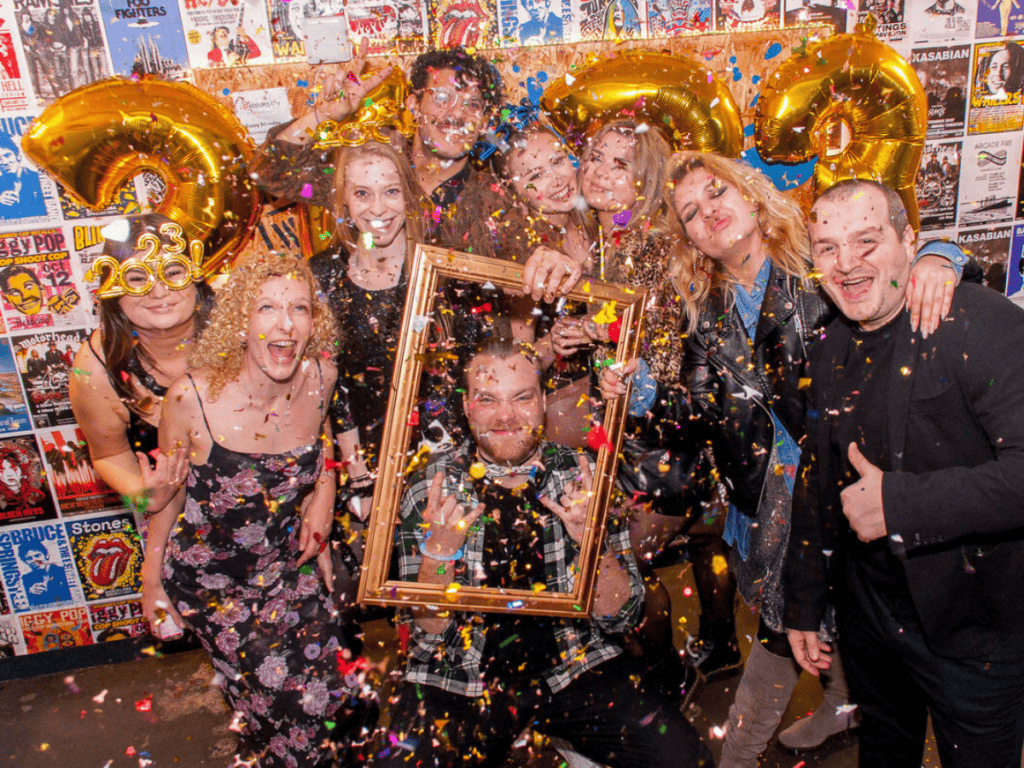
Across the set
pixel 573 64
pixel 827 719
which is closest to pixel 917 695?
pixel 827 719

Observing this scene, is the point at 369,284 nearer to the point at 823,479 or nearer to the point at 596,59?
the point at 596,59

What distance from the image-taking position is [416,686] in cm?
201

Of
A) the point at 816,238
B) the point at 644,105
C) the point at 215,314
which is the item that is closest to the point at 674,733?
the point at 816,238

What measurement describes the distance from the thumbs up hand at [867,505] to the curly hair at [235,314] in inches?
70.0

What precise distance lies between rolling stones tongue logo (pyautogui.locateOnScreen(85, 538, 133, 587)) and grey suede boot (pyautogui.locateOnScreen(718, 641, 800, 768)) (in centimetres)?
316

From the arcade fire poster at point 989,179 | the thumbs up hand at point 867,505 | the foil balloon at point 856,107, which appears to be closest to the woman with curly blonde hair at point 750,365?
the thumbs up hand at point 867,505

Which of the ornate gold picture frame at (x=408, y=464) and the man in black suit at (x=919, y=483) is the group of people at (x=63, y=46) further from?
the man in black suit at (x=919, y=483)

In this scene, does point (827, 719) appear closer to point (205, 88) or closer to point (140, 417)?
point (140, 417)

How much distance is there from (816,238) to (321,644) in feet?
7.12

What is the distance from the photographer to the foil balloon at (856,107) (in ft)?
8.85

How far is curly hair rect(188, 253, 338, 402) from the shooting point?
2.08 m

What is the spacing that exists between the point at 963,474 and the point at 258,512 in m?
2.14

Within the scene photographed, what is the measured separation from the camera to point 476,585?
6.57ft

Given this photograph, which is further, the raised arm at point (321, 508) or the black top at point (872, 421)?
the raised arm at point (321, 508)
